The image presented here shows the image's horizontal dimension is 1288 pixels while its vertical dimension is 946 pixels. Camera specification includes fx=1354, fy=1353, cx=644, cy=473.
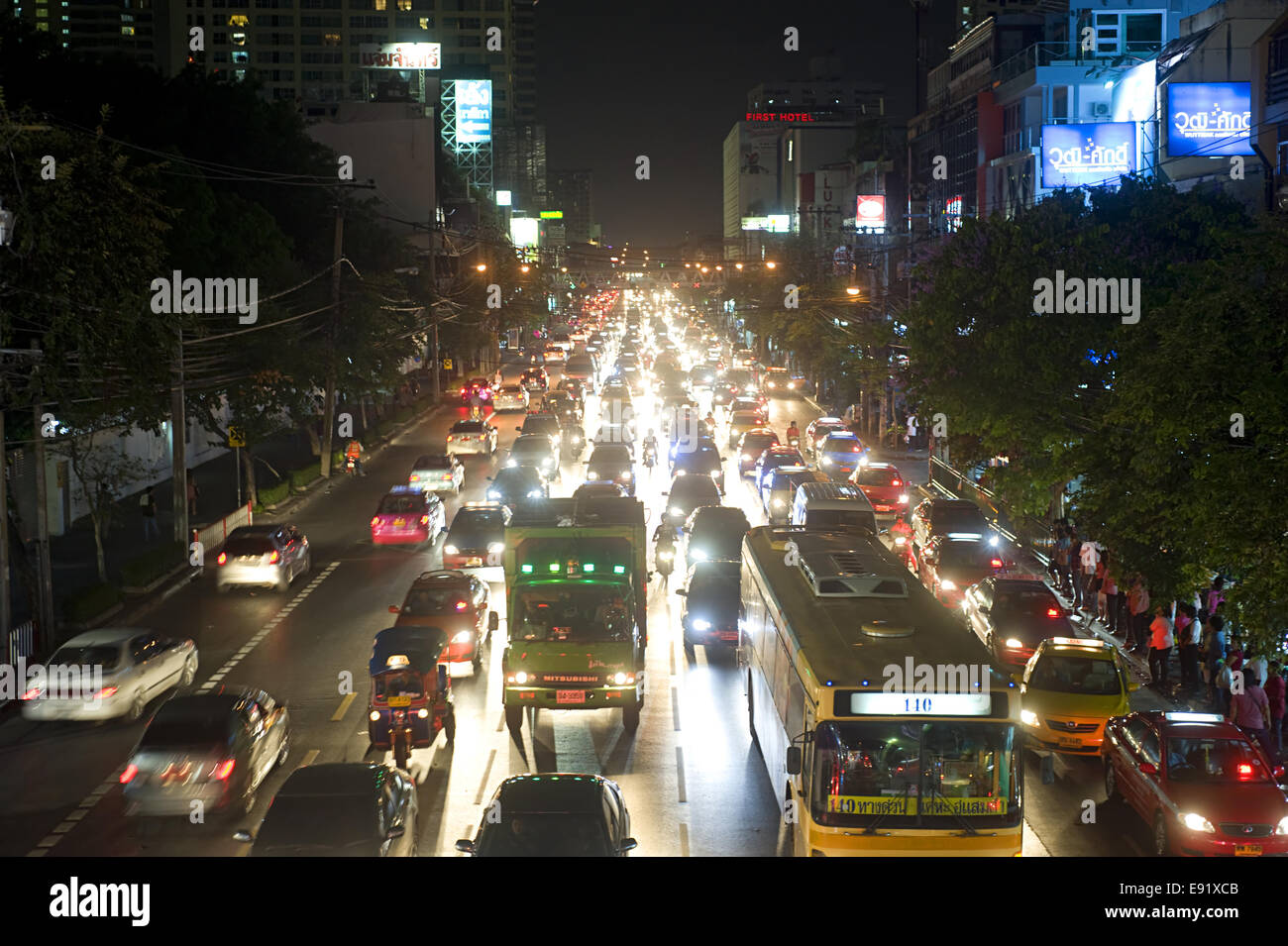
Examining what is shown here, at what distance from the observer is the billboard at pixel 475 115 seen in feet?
481

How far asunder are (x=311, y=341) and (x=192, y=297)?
14975 mm

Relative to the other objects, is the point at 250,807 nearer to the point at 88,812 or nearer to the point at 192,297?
the point at 88,812

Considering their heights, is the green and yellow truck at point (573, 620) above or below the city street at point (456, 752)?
above

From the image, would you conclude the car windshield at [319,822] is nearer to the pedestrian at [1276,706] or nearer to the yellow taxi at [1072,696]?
the yellow taxi at [1072,696]

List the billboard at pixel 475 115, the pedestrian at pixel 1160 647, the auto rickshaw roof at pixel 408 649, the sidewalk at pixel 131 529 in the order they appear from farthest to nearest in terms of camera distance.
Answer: the billboard at pixel 475 115 → the sidewalk at pixel 131 529 → the pedestrian at pixel 1160 647 → the auto rickshaw roof at pixel 408 649

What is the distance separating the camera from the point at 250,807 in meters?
17.3

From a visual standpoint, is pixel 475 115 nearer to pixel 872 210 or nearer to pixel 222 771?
pixel 872 210

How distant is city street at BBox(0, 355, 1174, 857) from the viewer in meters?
16.2

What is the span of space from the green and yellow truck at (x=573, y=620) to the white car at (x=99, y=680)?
6.08m

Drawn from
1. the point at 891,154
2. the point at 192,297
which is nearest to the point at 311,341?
the point at 192,297

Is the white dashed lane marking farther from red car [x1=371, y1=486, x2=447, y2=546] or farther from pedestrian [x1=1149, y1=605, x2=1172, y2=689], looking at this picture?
pedestrian [x1=1149, y1=605, x2=1172, y2=689]

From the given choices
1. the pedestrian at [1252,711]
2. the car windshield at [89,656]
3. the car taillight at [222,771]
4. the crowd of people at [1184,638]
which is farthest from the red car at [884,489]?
the car taillight at [222,771]

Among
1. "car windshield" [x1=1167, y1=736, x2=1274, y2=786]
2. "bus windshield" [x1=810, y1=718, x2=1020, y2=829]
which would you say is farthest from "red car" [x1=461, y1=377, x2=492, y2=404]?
"bus windshield" [x1=810, y1=718, x2=1020, y2=829]

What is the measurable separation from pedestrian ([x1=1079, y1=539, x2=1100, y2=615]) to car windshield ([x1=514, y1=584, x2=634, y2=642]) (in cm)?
1326
